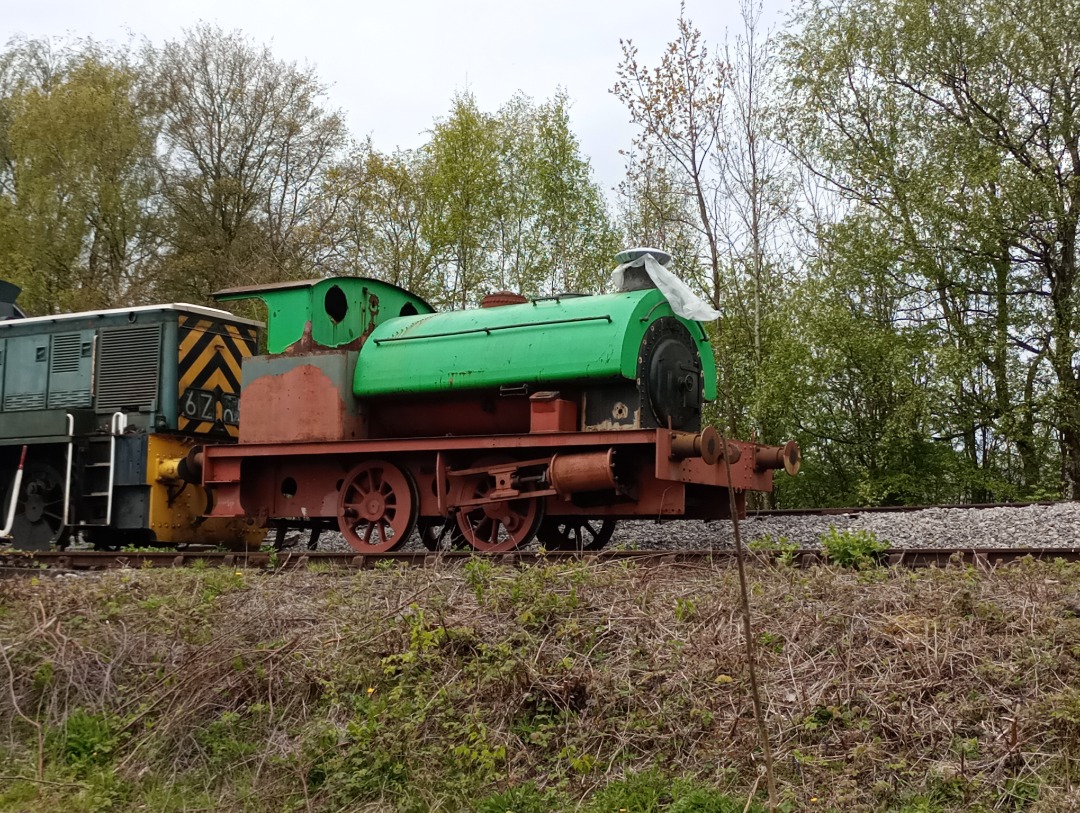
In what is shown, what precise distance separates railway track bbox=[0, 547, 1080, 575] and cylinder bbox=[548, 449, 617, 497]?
0.79 meters

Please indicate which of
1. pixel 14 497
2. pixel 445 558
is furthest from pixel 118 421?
pixel 445 558

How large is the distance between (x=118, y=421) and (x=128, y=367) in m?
0.78

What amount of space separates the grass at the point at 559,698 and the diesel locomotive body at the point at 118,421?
211 inches

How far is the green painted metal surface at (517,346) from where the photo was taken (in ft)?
30.6

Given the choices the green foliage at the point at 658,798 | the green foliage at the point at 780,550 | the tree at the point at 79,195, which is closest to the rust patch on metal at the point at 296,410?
the green foliage at the point at 780,550

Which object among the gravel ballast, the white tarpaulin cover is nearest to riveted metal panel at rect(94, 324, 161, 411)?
the gravel ballast

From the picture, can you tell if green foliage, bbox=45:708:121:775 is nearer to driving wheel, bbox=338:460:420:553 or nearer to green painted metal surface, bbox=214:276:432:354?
driving wheel, bbox=338:460:420:553

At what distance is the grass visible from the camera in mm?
4422

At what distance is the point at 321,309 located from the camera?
10.7 meters

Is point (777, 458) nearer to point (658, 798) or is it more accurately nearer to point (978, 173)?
point (658, 798)

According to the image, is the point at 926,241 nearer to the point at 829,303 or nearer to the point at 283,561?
the point at 829,303

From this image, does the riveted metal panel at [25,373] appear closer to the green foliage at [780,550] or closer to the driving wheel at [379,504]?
the driving wheel at [379,504]

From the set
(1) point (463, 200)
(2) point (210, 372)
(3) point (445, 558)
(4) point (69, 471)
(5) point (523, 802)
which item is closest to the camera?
(5) point (523, 802)

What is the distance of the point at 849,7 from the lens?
65.0 ft
